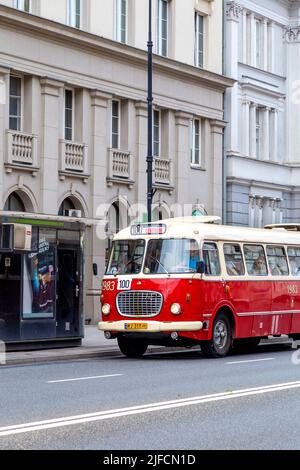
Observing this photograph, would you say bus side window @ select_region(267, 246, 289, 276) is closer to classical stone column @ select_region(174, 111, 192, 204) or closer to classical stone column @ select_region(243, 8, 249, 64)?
classical stone column @ select_region(174, 111, 192, 204)

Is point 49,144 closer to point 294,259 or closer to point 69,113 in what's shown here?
point 69,113

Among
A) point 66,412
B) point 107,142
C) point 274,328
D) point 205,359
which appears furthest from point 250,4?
point 66,412

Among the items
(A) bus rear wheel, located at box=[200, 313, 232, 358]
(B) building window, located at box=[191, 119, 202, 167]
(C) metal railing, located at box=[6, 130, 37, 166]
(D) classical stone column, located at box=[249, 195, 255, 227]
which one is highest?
(B) building window, located at box=[191, 119, 202, 167]

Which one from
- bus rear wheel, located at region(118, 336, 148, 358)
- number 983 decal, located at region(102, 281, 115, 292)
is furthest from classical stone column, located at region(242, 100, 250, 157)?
number 983 decal, located at region(102, 281, 115, 292)

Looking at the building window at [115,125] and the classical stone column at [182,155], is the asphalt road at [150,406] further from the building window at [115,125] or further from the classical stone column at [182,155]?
the classical stone column at [182,155]

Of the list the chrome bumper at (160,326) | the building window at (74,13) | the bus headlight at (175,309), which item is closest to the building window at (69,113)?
the building window at (74,13)

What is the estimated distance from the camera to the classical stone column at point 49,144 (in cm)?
3409

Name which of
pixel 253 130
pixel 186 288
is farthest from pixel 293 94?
pixel 186 288

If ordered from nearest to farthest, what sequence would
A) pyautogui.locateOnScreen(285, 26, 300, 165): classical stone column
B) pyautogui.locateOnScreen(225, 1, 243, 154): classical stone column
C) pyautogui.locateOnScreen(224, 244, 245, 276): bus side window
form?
pyautogui.locateOnScreen(224, 244, 245, 276): bus side window → pyautogui.locateOnScreen(225, 1, 243, 154): classical stone column → pyautogui.locateOnScreen(285, 26, 300, 165): classical stone column

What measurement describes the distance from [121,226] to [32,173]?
5.32 meters

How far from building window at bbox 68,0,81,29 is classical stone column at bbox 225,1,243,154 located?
9.43 meters

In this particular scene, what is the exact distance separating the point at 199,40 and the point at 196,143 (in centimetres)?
397

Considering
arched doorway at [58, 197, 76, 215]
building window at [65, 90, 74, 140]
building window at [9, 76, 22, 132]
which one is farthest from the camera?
building window at [65, 90, 74, 140]

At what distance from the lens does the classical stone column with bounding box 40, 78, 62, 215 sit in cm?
3409
